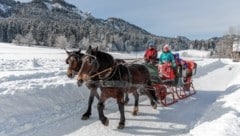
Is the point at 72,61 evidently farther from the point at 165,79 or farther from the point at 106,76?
the point at 165,79

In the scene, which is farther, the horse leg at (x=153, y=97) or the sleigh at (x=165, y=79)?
the sleigh at (x=165, y=79)

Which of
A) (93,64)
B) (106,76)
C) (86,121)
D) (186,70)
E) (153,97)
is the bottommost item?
(86,121)

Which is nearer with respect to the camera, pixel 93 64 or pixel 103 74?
pixel 93 64

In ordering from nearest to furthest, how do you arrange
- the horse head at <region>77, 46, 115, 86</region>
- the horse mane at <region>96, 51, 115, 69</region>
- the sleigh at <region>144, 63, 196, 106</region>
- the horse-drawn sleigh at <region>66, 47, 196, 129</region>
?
1. the horse head at <region>77, 46, 115, 86</region>
2. the horse-drawn sleigh at <region>66, 47, 196, 129</region>
3. the horse mane at <region>96, 51, 115, 69</region>
4. the sleigh at <region>144, 63, 196, 106</region>

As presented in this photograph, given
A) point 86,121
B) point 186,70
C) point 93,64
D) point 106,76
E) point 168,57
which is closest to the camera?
point 93,64

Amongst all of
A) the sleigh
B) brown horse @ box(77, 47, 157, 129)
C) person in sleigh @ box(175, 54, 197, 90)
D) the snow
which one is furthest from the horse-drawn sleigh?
person in sleigh @ box(175, 54, 197, 90)

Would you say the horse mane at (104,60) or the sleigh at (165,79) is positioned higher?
the horse mane at (104,60)

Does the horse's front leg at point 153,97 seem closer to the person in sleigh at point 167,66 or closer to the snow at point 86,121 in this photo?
the snow at point 86,121

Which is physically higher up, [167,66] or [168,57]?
[168,57]

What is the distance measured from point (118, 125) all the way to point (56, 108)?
8.22 ft

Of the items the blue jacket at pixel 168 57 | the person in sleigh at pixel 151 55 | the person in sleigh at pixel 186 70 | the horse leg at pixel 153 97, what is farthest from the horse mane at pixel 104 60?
the person in sleigh at pixel 186 70

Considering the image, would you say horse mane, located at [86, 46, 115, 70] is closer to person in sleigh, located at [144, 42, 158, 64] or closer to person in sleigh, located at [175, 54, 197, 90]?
person in sleigh, located at [144, 42, 158, 64]

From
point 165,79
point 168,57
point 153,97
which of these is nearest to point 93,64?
point 153,97

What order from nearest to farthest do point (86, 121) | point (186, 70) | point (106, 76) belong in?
point (106, 76) < point (86, 121) < point (186, 70)
